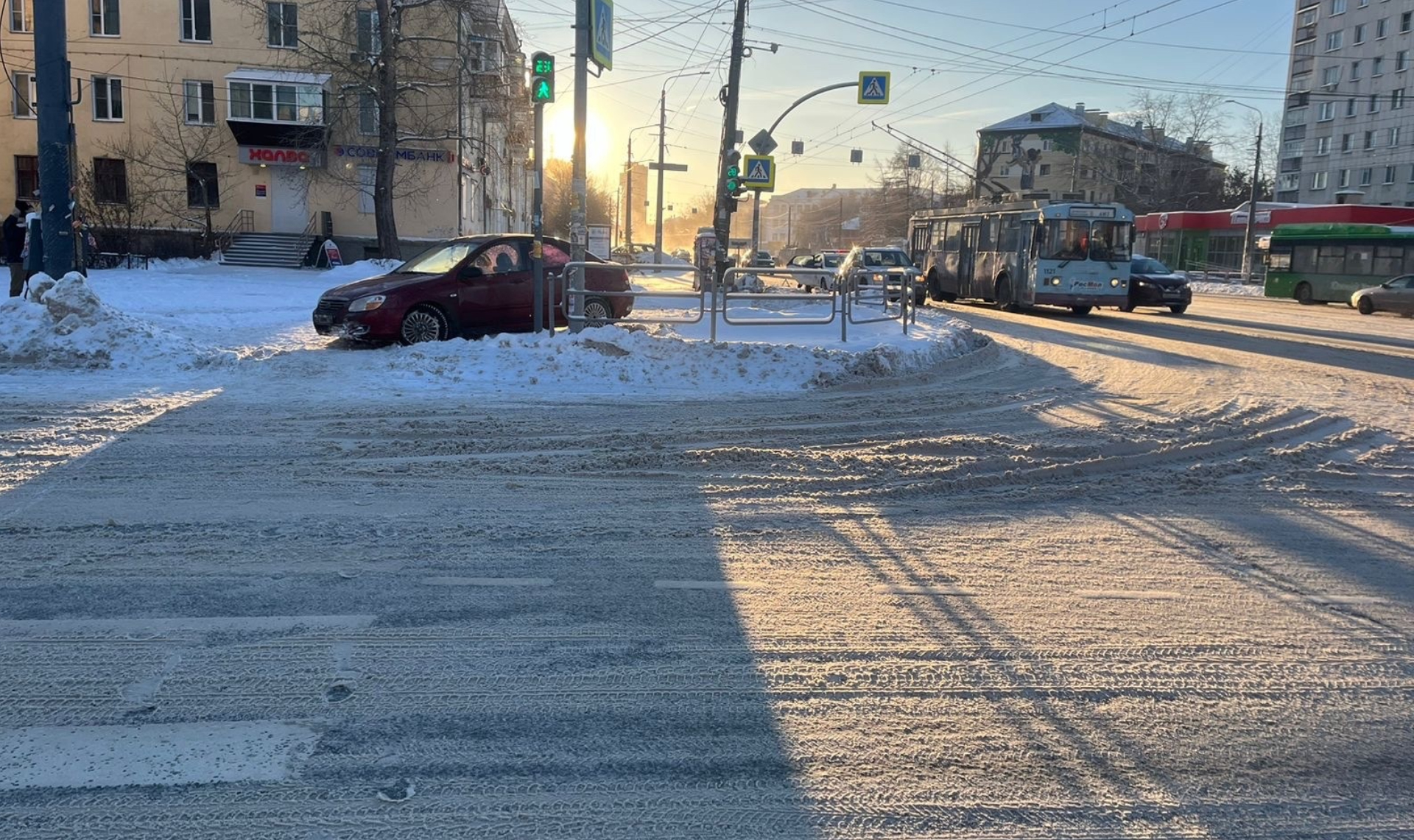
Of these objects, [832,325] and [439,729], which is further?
[832,325]

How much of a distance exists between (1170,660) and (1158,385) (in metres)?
8.88

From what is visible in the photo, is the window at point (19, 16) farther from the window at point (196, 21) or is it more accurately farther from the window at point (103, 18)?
the window at point (196, 21)

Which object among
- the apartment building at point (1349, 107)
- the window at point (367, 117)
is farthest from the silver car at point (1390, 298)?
the apartment building at point (1349, 107)

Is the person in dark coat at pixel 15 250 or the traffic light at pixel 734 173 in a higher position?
the traffic light at pixel 734 173

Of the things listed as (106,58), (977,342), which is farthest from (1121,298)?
(106,58)

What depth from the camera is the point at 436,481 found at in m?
6.80

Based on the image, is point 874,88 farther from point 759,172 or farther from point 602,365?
point 602,365

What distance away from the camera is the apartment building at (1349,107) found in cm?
6581

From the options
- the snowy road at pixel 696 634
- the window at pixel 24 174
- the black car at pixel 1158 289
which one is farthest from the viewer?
the window at pixel 24 174

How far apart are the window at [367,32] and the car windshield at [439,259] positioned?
22.5 m

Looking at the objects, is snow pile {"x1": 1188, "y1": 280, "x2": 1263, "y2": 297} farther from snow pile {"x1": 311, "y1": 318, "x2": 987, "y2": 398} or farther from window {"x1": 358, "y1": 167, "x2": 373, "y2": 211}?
snow pile {"x1": 311, "y1": 318, "x2": 987, "y2": 398}

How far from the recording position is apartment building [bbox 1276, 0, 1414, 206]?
65.8 metres

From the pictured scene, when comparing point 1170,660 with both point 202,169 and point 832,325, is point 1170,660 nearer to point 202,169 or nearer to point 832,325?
point 832,325

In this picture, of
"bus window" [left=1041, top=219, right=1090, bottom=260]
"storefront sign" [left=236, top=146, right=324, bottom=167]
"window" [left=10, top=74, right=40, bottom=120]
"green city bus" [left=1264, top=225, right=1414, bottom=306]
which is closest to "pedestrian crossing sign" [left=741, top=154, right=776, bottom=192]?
"bus window" [left=1041, top=219, right=1090, bottom=260]
